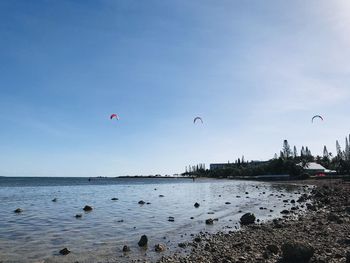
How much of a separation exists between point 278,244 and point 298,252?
471 cm

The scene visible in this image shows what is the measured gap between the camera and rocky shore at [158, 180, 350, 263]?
642 inches

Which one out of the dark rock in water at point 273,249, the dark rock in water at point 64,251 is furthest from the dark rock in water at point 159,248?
the dark rock in water at point 273,249

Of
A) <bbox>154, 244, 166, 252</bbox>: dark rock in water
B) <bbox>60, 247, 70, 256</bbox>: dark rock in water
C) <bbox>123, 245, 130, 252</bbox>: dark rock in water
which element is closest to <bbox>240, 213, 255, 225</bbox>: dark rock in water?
<bbox>154, 244, 166, 252</bbox>: dark rock in water

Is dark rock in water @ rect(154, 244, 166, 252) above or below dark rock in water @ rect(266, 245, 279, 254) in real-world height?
below

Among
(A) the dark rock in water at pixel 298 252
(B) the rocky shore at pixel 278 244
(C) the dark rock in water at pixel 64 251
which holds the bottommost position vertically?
(C) the dark rock in water at pixel 64 251

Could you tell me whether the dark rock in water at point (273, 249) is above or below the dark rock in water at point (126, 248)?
above

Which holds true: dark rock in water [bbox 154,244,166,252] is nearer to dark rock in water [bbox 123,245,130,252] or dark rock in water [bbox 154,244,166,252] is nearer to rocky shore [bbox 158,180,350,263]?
rocky shore [bbox 158,180,350,263]

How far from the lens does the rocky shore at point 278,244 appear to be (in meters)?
16.3

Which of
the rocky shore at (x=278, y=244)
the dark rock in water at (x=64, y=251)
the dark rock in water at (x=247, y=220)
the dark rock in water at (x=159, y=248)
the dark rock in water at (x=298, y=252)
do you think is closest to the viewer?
the dark rock in water at (x=298, y=252)

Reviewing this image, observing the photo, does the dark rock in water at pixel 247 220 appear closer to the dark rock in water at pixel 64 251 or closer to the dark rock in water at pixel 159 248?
the dark rock in water at pixel 159 248

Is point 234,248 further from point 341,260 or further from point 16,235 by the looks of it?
point 16,235

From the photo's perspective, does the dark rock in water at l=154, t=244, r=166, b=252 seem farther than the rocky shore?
Yes

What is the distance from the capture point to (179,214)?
39094 mm

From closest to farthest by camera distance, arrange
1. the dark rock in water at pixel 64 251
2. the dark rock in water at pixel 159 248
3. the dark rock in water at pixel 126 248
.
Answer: the dark rock in water at pixel 64 251 < the dark rock in water at pixel 159 248 < the dark rock in water at pixel 126 248
